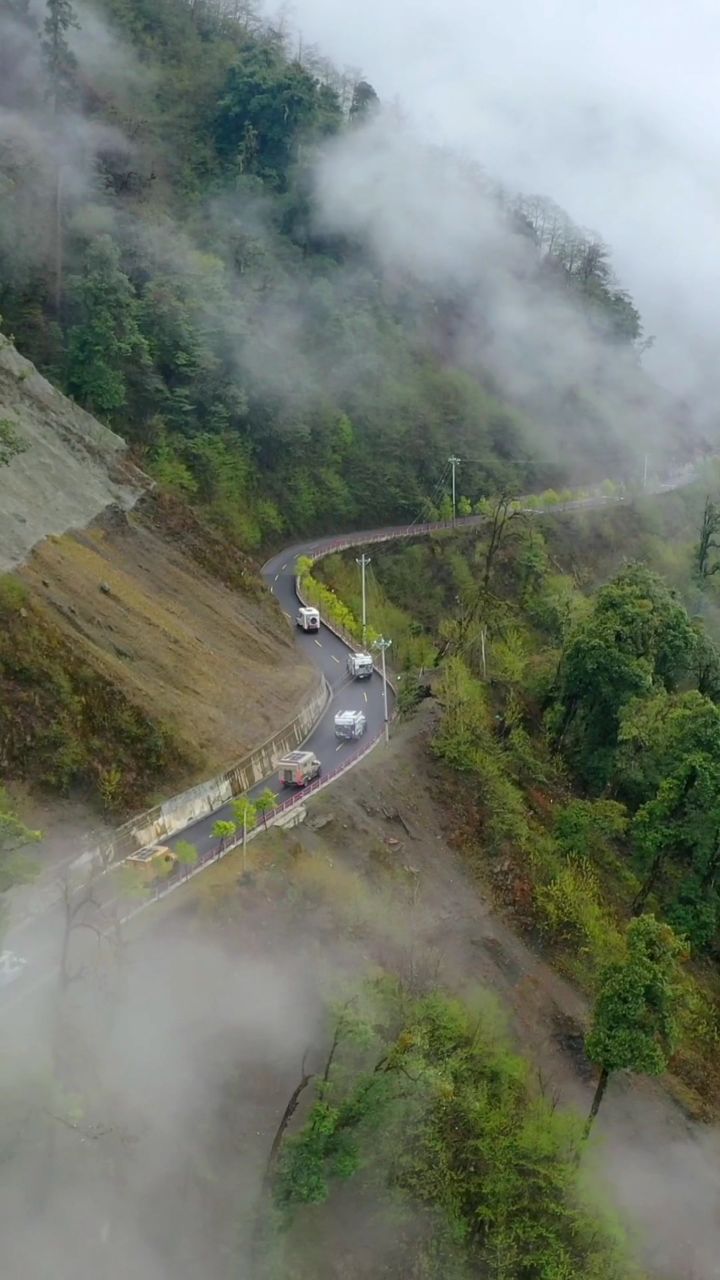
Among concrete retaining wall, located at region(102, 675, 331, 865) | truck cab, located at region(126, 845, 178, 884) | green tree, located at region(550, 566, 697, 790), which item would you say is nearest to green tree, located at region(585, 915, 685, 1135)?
truck cab, located at region(126, 845, 178, 884)

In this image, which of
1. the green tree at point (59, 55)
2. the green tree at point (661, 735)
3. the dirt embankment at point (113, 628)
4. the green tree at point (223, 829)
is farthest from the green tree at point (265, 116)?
the green tree at point (223, 829)

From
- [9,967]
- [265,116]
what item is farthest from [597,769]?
[265,116]

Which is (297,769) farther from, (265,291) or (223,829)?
(265,291)

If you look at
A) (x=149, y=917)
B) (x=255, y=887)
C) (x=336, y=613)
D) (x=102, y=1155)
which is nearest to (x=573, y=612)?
(x=336, y=613)

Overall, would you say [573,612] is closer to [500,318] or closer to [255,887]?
[255,887]

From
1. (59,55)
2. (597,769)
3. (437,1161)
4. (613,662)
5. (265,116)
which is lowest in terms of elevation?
(437,1161)
